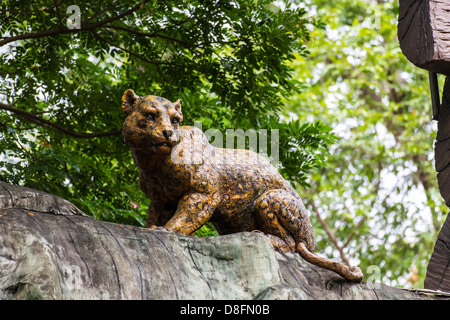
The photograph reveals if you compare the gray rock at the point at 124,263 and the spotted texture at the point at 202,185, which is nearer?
the gray rock at the point at 124,263

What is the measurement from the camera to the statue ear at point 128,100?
3.98m

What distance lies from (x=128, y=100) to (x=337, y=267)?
1651mm

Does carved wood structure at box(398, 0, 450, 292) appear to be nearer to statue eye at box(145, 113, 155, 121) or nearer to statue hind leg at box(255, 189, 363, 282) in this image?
statue hind leg at box(255, 189, 363, 282)

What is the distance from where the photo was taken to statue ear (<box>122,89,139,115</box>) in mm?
3979

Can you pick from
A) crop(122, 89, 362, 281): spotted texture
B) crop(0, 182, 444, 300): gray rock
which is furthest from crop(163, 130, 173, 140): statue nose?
crop(0, 182, 444, 300): gray rock

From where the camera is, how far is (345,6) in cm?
1367

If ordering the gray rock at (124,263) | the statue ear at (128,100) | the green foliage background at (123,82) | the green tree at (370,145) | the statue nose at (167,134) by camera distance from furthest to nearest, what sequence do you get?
the green tree at (370,145) → the green foliage background at (123,82) → the statue ear at (128,100) → the statue nose at (167,134) → the gray rock at (124,263)

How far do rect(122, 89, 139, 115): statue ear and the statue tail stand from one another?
143 cm

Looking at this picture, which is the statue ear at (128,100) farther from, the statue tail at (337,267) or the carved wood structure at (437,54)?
the carved wood structure at (437,54)

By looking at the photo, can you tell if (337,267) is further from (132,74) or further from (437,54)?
(132,74)

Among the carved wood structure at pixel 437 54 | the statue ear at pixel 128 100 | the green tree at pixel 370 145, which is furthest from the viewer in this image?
the green tree at pixel 370 145

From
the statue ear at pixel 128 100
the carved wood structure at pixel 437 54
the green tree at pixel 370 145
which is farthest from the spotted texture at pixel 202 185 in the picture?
the green tree at pixel 370 145
